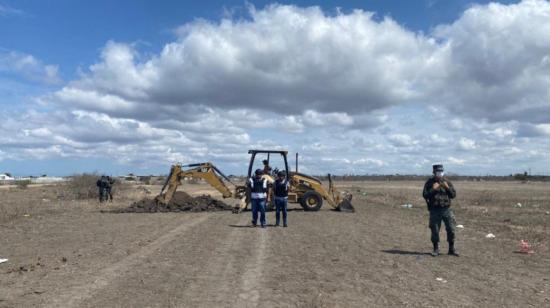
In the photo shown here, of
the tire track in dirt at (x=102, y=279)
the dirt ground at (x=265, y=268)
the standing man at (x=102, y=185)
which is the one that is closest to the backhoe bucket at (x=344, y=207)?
the dirt ground at (x=265, y=268)

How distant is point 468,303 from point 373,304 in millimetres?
1384

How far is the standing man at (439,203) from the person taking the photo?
481 inches

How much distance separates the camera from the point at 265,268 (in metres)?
10.3

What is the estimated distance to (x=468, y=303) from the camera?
7.75 m

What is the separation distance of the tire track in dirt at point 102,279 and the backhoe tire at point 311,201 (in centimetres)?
1211

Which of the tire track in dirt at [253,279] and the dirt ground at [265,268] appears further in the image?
the dirt ground at [265,268]

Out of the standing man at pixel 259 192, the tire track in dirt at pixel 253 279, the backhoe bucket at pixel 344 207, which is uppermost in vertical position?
the standing man at pixel 259 192

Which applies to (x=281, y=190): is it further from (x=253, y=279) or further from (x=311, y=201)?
(x=253, y=279)

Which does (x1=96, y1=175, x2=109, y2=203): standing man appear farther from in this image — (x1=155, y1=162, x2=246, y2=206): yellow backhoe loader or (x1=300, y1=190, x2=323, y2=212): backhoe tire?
(x1=300, y1=190, x2=323, y2=212): backhoe tire

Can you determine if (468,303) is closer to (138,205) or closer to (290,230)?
(290,230)

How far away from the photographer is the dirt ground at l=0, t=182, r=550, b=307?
7941mm

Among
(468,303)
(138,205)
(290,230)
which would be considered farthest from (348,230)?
(138,205)

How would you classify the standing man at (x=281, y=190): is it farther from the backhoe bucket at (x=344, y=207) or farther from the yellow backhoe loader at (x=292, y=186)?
the backhoe bucket at (x=344, y=207)

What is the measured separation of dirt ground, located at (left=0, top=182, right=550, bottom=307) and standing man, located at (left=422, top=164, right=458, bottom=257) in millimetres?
479
